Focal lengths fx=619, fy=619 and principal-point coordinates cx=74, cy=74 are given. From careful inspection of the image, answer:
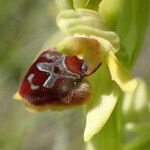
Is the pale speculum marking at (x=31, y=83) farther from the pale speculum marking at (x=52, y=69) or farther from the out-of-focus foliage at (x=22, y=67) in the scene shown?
the out-of-focus foliage at (x=22, y=67)

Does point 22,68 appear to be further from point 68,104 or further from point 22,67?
point 68,104

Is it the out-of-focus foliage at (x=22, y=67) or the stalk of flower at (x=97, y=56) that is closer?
the stalk of flower at (x=97, y=56)

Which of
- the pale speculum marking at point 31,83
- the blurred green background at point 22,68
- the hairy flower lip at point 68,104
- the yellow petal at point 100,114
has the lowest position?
the blurred green background at point 22,68

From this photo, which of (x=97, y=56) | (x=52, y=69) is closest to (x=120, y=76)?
(x=97, y=56)

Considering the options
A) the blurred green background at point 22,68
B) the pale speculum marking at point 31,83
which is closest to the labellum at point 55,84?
the pale speculum marking at point 31,83

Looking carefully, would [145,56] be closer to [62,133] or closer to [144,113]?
[62,133]
